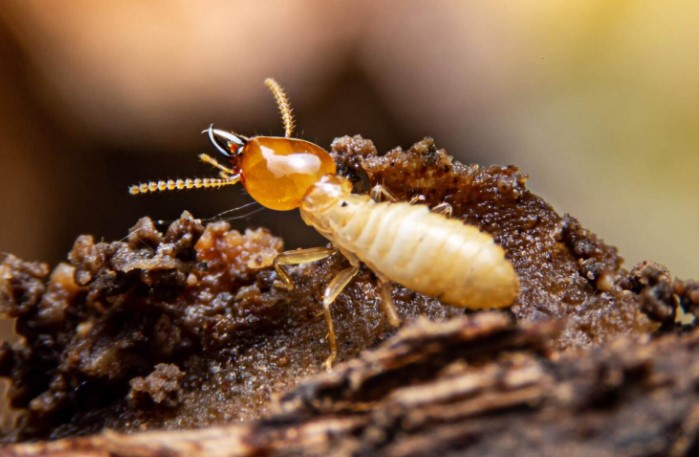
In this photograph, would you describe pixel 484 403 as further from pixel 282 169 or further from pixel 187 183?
pixel 187 183

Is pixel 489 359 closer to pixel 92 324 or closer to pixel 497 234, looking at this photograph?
pixel 497 234

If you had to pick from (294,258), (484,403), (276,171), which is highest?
(276,171)

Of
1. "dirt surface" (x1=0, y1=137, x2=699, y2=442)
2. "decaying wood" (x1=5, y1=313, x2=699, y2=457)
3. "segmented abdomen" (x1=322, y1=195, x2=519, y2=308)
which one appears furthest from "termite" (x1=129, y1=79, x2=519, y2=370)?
"decaying wood" (x1=5, y1=313, x2=699, y2=457)

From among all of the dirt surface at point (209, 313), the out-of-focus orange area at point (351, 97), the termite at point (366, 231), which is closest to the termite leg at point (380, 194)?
the termite at point (366, 231)

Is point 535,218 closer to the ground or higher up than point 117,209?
closer to the ground

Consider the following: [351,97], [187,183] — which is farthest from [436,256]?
[351,97]

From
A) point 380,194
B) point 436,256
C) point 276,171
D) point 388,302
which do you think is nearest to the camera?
point 436,256

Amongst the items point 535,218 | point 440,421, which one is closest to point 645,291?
point 535,218

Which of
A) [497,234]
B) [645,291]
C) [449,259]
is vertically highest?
[497,234]
